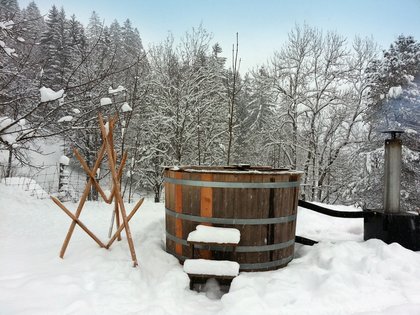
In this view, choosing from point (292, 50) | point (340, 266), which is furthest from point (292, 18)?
point (340, 266)

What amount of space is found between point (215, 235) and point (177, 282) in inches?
26.9

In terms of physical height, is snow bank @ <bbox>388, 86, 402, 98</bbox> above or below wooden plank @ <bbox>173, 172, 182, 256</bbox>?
above

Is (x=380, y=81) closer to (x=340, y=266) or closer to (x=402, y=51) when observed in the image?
(x=402, y=51)

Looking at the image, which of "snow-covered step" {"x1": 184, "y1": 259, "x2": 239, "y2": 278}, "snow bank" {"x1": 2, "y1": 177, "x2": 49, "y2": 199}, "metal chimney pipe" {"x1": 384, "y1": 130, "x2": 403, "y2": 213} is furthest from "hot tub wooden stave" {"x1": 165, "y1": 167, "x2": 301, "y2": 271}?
"snow bank" {"x1": 2, "y1": 177, "x2": 49, "y2": 199}

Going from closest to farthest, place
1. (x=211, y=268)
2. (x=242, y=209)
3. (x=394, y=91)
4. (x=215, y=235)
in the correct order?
1. (x=211, y=268)
2. (x=215, y=235)
3. (x=242, y=209)
4. (x=394, y=91)

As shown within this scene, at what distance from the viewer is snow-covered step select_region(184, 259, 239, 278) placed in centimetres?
357

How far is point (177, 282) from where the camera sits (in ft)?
12.0

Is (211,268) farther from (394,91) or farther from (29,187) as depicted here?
(394,91)

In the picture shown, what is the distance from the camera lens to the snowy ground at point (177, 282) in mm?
3033

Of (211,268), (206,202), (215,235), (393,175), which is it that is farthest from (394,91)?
(211,268)

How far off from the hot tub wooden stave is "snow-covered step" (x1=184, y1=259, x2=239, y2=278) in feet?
1.31

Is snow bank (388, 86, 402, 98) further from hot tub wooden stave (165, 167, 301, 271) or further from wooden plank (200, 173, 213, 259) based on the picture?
wooden plank (200, 173, 213, 259)

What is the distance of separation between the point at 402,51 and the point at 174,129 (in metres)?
11.7

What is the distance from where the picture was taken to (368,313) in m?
2.86
